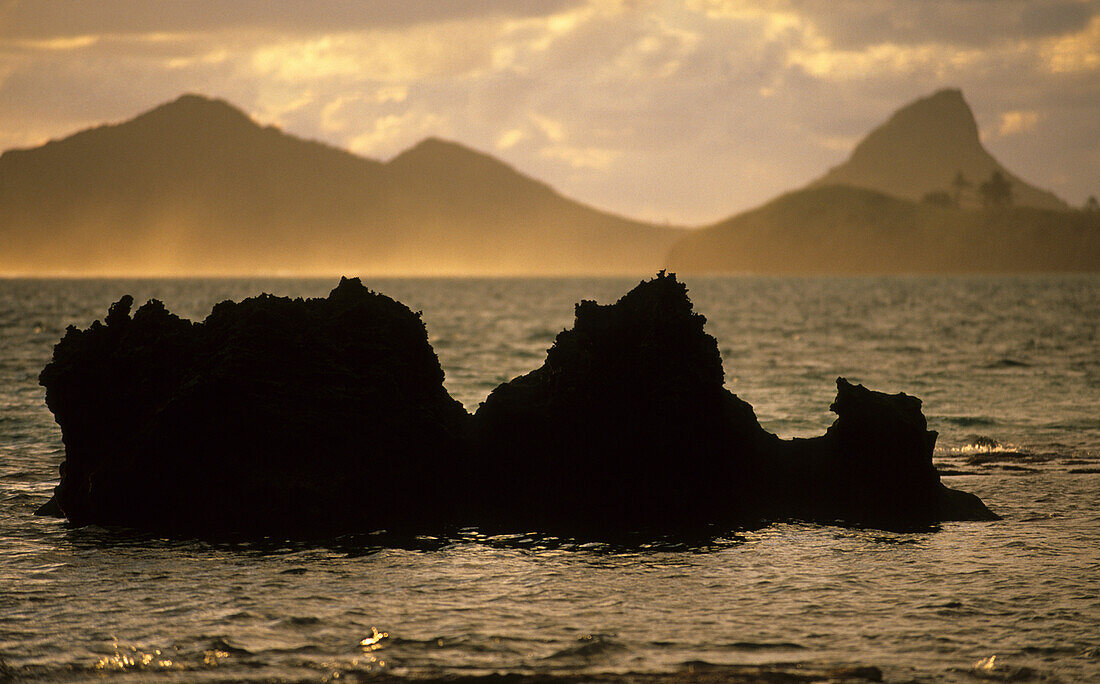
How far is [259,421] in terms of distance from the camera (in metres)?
11.6

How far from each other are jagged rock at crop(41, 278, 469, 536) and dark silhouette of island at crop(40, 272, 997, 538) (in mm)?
22

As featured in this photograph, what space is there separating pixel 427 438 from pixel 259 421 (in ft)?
6.13

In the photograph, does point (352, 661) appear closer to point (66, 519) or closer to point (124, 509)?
point (124, 509)

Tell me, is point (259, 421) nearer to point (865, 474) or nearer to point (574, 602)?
point (574, 602)

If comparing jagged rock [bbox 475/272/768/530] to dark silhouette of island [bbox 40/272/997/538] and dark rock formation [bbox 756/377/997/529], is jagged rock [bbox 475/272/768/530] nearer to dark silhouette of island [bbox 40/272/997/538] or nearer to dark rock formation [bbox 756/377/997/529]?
dark silhouette of island [bbox 40/272/997/538]

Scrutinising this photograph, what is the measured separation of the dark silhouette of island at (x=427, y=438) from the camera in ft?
37.6

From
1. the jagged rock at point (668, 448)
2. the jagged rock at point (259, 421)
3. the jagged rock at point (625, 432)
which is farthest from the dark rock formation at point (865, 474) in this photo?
the jagged rock at point (259, 421)


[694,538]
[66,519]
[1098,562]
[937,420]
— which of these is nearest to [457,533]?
[694,538]

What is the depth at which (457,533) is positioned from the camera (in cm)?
1112

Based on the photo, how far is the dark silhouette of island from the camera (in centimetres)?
1147

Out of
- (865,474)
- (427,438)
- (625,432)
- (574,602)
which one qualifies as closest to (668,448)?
(625,432)

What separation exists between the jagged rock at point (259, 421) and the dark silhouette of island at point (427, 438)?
0.07ft

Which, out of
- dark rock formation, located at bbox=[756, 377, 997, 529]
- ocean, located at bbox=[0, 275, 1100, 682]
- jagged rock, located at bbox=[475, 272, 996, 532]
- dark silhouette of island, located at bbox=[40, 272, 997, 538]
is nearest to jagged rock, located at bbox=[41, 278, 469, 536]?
dark silhouette of island, located at bbox=[40, 272, 997, 538]

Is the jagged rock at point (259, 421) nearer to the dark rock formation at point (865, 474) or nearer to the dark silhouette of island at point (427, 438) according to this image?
the dark silhouette of island at point (427, 438)
